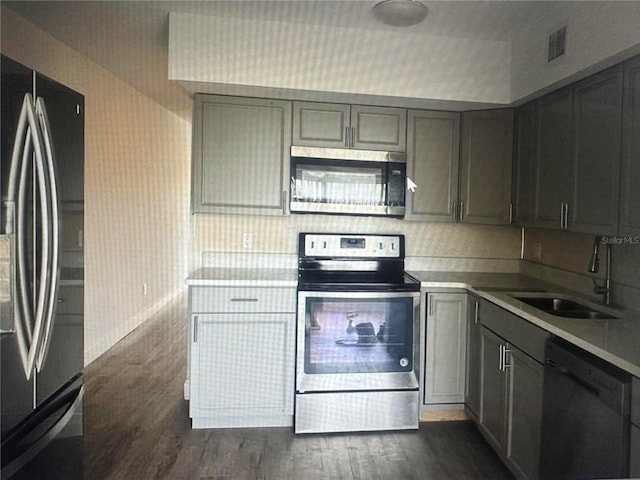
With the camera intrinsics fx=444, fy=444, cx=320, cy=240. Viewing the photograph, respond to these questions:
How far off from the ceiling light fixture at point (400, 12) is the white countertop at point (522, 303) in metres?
1.36

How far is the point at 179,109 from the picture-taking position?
4605 millimetres

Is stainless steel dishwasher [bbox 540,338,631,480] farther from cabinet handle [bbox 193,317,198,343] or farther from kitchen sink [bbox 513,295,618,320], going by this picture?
cabinet handle [bbox 193,317,198,343]

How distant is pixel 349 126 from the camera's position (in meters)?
2.63

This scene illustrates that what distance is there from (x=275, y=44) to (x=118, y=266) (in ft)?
7.60

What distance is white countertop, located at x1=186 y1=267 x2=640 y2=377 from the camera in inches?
55.7

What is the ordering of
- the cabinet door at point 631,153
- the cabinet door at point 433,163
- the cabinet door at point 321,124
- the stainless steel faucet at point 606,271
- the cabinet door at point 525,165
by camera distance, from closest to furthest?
the cabinet door at point 631,153 < the stainless steel faucet at point 606,271 < the cabinet door at point 525,165 < the cabinet door at point 321,124 < the cabinet door at point 433,163

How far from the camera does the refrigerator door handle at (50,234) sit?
141 centimetres

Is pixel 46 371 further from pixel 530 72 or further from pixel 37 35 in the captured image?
pixel 530 72

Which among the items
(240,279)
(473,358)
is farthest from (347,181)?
(473,358)

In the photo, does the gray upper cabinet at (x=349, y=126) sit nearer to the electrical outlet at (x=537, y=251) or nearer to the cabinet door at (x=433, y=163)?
the cabinet door at (x=433, y=163)

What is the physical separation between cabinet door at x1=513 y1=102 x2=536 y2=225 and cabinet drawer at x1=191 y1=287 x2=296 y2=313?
4.60 feet

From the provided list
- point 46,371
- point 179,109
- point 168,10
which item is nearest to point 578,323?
point 46,371

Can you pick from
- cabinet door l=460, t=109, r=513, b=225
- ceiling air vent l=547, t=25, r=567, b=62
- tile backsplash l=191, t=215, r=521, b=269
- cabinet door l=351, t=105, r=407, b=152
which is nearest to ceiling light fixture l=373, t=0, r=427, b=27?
cabinet door l=351, t=105, r=407, b=152

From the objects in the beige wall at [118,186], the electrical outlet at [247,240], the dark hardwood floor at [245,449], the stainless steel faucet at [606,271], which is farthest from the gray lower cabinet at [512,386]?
the beige wall at [118,186]
